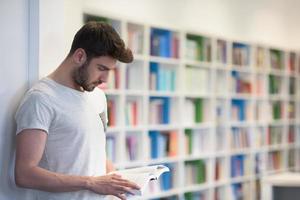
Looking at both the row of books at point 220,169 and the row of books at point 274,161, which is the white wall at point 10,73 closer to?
the row of books at point 220,169

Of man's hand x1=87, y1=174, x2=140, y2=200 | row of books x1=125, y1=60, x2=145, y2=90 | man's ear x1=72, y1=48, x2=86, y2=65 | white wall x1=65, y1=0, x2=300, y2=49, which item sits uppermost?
white wall x1=65, y1=0, x2=300, y2=49

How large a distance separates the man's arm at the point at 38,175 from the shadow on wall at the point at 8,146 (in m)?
0.19

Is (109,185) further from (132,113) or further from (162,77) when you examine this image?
(162,77)

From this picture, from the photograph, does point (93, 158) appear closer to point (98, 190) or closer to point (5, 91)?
point (98, 190)

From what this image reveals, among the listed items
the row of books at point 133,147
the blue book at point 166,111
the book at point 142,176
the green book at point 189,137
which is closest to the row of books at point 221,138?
the green book at point 189,137

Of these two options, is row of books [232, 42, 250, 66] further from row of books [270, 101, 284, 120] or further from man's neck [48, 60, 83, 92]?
man's neck [48, 60, 83, 92]

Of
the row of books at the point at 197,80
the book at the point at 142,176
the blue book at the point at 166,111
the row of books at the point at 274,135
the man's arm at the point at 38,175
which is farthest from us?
the row of books at the point at 274,135

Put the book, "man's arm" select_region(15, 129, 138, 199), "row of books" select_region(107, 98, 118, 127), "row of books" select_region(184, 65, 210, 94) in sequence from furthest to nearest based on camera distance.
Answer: "row of books" select_region(184, 65, 210, 94) < "row of books" select_region(107, 98, 118, 127) < the book < "man's arm" select_region(15, 129, 138, 199)

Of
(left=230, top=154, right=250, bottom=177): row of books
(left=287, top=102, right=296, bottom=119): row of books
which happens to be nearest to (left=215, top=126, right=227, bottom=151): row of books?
(left=230, top=154, right=250, bottom=177): row of books

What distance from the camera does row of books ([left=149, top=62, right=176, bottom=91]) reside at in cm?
466

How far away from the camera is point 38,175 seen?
1838 millimetres

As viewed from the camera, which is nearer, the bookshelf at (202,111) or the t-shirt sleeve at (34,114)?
the t-shirt sleeve at (34,114)

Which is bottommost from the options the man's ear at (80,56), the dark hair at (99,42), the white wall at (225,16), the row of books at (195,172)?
the row of books at (195,172)

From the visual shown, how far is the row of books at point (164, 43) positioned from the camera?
468 cm
